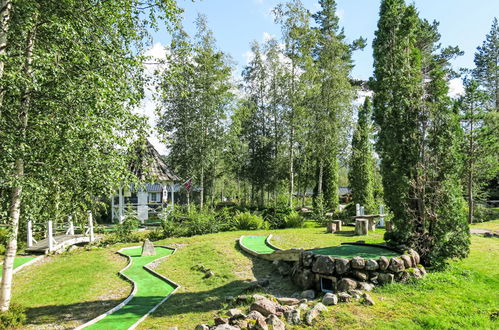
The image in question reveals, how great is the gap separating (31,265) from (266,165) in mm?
20106

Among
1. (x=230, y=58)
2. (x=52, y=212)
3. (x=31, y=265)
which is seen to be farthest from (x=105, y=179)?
(x=230, y=58)

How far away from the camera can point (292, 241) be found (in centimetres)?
1249

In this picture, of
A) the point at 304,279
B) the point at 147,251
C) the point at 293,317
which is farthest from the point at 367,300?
the point at 147,251

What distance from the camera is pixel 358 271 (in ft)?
23.4

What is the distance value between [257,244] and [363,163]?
410 inches

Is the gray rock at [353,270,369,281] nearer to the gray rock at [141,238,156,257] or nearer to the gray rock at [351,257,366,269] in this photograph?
the gray rock at [351,257,366,269]

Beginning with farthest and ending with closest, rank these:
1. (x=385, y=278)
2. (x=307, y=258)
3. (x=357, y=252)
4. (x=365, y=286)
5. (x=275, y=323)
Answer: (x=357, y=252)
(x=307, y=258)
(x=385, y=278)
(x=365, y=286)
(x=275, y=323)

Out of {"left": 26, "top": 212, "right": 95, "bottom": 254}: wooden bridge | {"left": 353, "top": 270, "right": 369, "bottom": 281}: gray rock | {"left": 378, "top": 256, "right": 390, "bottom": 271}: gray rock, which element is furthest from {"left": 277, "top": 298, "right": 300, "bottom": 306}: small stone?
{"left": 26, "top": 212, "right": 95, "bottom": 254}: wooden bridge

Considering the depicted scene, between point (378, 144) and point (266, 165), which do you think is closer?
point (378, 144)

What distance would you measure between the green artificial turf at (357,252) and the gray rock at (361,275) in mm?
637

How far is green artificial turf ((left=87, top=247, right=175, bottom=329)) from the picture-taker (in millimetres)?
6273

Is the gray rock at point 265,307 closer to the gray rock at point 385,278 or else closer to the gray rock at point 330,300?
the gray rock at point 330,300

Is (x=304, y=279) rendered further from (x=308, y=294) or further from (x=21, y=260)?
(x=21, y=260)

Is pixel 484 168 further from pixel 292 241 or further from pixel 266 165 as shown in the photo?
pixel 266 165
